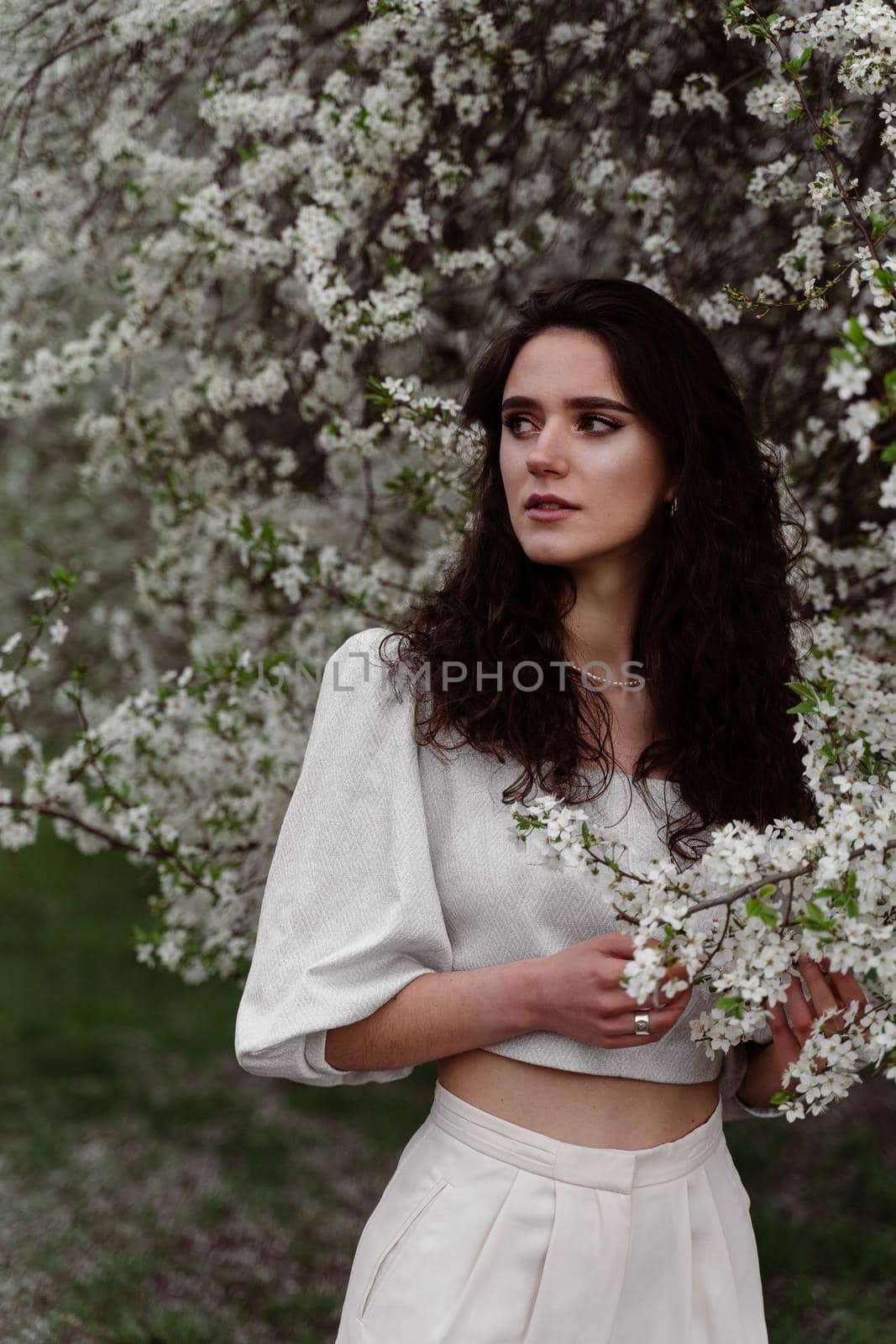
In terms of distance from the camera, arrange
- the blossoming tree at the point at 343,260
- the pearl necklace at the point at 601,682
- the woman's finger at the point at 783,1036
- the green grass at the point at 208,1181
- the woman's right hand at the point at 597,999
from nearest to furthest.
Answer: the woman's right hand at the point at 597,999
the woman's finger at the point at 783,1036
the pearl necklace at the point at 601,682
the blossoming tree at the point at 343,260
the green grass at the point at 208,1181

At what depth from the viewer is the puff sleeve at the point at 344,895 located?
61.3 inches

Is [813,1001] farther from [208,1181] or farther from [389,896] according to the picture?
[208,1181]

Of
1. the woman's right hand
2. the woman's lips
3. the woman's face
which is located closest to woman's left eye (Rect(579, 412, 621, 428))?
the woman's face

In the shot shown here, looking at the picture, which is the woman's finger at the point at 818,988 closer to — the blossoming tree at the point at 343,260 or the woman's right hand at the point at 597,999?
the woman's right hand at the point at 597,999

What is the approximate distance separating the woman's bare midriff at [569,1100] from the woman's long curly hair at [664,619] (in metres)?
0.33

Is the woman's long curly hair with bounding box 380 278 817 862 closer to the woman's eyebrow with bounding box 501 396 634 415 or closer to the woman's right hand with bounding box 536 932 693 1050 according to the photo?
the woman's eyebrow with bounding box 501 396 634 415

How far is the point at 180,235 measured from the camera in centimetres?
319

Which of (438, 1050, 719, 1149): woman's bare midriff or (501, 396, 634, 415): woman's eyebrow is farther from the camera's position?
(501, 396, 634, 415): woman's eyebrow

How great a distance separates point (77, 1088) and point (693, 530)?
14.4 ft

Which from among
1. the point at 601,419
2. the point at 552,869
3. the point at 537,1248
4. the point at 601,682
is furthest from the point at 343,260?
the point at 537,1248

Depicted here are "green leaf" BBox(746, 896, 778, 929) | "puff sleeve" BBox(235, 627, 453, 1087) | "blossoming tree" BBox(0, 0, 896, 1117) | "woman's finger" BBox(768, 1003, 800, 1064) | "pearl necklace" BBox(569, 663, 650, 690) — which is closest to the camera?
"green leaf" BBox(746, 896, 778, 929)

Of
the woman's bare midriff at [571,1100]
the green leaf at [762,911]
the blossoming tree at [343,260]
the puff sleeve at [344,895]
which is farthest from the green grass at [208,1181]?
the green leaf at [762,911]

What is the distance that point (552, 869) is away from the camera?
1.46 m

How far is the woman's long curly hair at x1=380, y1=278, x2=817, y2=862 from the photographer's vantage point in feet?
5.67
